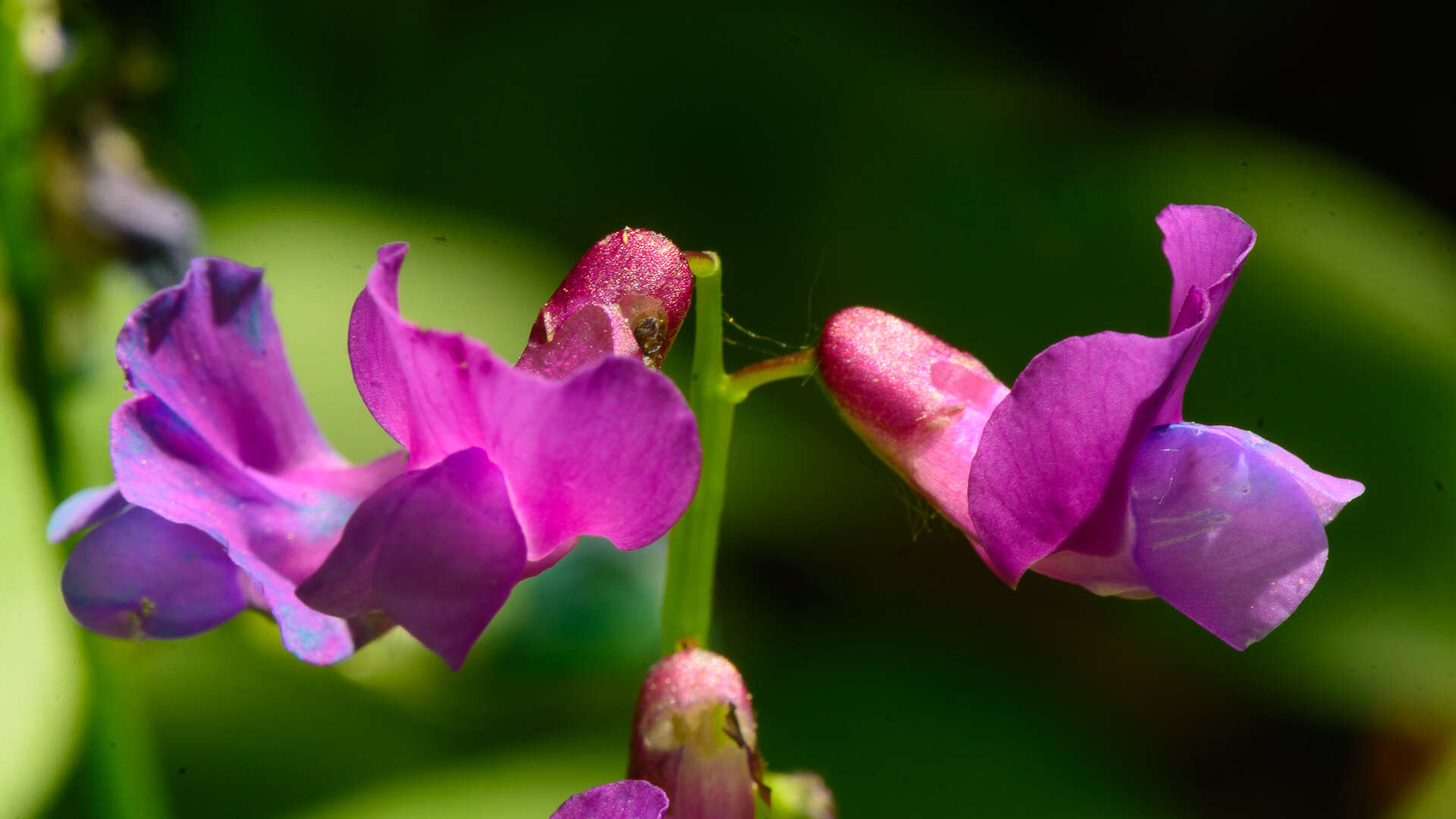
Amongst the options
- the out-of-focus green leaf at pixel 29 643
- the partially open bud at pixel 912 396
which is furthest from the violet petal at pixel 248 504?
the out-of-focus green leaf at pixel 29 643

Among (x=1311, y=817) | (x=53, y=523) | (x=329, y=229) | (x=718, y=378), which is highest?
(x=718, y=378)

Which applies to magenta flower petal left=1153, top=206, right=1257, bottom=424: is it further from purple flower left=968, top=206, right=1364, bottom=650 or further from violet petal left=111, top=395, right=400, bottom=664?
violet petal left=111, top=395, right=400, bottom=664

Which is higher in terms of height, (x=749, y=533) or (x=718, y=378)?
(x=718, y=378)

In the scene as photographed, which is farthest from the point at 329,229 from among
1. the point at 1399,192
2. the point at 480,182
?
the point at 1399,192

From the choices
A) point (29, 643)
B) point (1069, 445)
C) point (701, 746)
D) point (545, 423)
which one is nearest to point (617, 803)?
point (701, 746)

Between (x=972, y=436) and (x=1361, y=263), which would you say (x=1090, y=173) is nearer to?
(x=1361, y=263)

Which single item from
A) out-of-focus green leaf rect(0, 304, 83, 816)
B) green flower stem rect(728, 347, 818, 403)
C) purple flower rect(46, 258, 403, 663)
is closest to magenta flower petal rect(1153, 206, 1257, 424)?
green flower stem rect(728, 347, 818, 403)

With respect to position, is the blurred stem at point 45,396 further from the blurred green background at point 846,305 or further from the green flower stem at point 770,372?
the green flower stem at point 770,372
